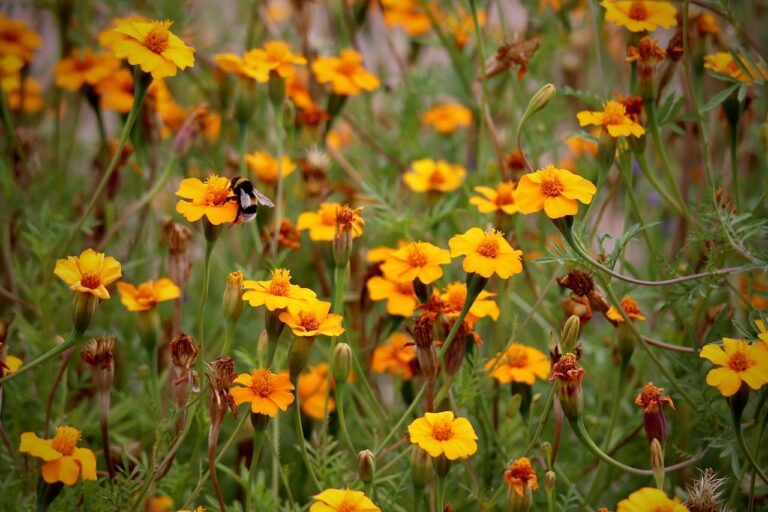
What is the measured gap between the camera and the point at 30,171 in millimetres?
1179

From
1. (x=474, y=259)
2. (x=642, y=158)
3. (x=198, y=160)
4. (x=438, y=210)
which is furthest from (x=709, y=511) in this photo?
(x=198, y=160)

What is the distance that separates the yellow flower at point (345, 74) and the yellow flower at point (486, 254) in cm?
37

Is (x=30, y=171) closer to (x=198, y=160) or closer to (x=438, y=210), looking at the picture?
(x=198, y=160)

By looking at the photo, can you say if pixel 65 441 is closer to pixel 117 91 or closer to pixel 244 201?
→ pixel 244 201

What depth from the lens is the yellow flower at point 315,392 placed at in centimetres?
101

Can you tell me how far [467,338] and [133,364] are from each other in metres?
0.51

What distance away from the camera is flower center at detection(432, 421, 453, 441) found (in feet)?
2.47

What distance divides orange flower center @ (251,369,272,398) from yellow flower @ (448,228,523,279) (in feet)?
0.61

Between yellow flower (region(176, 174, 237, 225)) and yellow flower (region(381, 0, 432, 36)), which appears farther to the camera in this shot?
yellow flower (region(381, 0, 432, 36))

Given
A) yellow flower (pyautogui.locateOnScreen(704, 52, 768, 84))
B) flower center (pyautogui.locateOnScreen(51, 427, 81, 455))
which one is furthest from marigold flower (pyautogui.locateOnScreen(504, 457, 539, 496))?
yellow flower (pyautogui.locateOnScreen(704, 52, 768, 84))

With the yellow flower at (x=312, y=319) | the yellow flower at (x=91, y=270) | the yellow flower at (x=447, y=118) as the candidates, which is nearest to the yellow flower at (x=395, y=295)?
the yellow flower at (x=312, y=319)

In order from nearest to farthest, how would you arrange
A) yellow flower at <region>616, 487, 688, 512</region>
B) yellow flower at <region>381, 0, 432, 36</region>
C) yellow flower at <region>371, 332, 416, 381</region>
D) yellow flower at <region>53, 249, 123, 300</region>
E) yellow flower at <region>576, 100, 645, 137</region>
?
yellow flower at <region>616, 487, 688, 512</region> → yellow flower at <region>53, 249, 123, 300</region> → yellow flower at <region>576, 100, 645, 137</region> → yellow flower at <region>371, 332, 416, 381</region> → yellow flower at <region>381, 0, 432, 36</region>

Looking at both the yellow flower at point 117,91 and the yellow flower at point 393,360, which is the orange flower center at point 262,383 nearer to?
the yellow flower at point 393,360

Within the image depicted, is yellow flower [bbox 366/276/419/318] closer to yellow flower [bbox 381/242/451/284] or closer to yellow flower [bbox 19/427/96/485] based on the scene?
yellow flower [bbox 381/242/451/284]
